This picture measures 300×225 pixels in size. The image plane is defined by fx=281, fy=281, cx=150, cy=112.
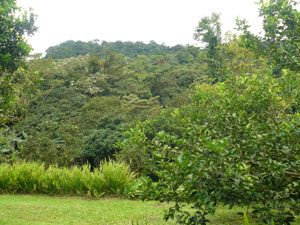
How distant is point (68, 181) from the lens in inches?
339

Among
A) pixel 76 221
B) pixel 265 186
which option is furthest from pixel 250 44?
pixel 76 221

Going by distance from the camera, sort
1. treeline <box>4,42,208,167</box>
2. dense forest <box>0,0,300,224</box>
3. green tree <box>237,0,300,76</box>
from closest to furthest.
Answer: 1. dense forest <box>0,0,300,224</box>
2. green tree <box>237,0,300,76</box>
3. treeline <box>4,42,208,167</box>

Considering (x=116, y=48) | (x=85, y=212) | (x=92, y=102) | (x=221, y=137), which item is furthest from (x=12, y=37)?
(x=116, y=48)

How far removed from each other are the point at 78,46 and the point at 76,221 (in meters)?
48.7

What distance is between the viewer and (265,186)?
2.78 meters

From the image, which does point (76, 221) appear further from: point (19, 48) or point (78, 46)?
point (78, 46)

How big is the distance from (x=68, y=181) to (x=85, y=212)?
2.70 metres

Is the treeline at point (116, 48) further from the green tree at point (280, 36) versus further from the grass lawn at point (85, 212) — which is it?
the green tree at point (280, 36)

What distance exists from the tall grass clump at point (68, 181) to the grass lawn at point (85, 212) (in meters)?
0.55

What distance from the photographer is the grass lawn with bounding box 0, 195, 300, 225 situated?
5383 millimetres

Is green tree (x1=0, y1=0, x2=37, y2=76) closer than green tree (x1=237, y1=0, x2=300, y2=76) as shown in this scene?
No

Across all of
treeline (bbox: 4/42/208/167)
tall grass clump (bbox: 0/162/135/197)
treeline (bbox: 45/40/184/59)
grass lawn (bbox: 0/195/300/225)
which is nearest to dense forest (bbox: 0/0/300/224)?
treeline (bbox: 4/42/208/167)

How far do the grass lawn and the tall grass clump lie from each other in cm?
55

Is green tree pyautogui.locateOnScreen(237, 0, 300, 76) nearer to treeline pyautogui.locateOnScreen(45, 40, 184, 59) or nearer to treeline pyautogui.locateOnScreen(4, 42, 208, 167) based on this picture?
treeline pyautogui.locateOnScreen(4, 42, 208, 167)
